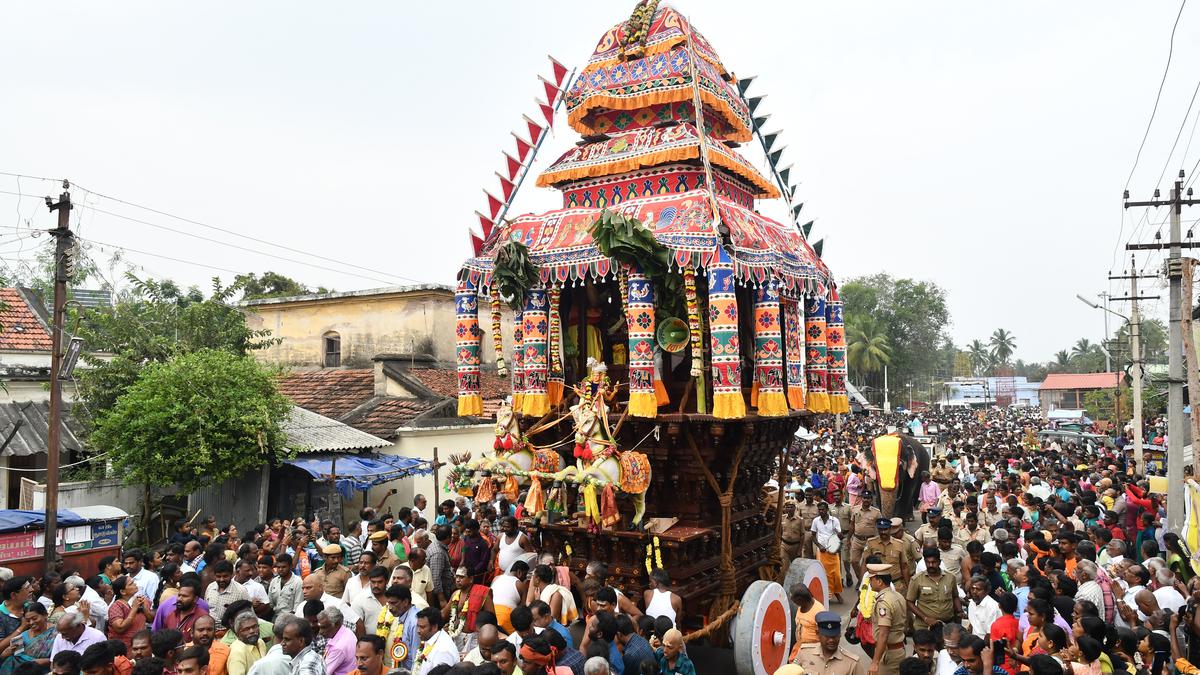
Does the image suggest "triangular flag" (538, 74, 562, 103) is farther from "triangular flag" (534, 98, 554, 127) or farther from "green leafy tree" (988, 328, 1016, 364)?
"green leafy tree" (988, 328, 1016, 364)

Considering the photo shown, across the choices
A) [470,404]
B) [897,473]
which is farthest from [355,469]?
[897,473]

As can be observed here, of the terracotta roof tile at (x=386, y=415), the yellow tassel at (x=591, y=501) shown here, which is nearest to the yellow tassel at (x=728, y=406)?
the yellow tassel at (x=591, y=501)

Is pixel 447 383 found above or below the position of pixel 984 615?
above

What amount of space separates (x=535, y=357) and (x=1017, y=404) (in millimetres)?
94683

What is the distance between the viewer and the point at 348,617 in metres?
7.07

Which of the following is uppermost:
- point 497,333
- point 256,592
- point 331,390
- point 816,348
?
point 497,333

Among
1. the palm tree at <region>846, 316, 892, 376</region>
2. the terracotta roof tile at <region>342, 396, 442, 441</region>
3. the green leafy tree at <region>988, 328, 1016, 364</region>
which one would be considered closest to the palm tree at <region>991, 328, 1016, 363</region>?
the green leafy tree at <region>988, 328, 1016, 364</region>

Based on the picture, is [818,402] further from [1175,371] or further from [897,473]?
[1175,371]

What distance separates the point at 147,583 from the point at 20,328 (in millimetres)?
13119

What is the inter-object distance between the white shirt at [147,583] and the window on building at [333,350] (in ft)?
51.4

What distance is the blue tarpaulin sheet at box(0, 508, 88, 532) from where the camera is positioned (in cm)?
1055

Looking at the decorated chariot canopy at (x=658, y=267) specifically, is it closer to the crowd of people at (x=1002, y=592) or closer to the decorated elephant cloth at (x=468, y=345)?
the decorated elephant cloth at (x=468, y=345)

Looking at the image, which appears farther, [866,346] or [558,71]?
[866,346]

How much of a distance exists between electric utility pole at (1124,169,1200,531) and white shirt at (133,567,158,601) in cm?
1384
